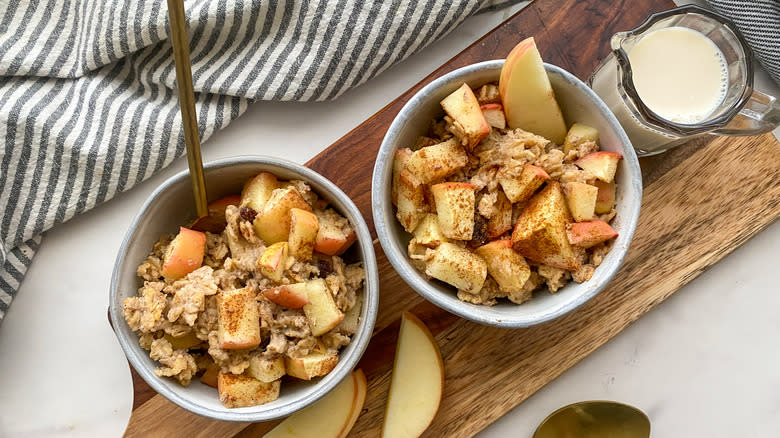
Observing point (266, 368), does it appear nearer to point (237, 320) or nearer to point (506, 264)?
point (237, 320)

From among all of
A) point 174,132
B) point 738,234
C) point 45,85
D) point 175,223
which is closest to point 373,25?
point 174,132

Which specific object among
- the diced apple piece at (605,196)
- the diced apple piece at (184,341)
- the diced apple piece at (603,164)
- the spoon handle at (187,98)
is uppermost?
the spoon handle at (187,98)

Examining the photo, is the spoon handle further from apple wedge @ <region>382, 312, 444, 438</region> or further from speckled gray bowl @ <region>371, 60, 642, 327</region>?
apple wedge @ <region>382, 312, 444, 438</region>

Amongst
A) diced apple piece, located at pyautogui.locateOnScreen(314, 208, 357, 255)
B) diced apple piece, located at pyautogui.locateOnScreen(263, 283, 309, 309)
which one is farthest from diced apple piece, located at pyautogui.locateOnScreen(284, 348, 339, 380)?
diced apple piece, located at pyautogui.locateOnScreen(314, 208, 357, 255)

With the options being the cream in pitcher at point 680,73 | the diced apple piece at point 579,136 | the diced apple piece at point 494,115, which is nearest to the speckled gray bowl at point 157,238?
the diced apple piece at point 494,115

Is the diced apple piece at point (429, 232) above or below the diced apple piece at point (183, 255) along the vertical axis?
below

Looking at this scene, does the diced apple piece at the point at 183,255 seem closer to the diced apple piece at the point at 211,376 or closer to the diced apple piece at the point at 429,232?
the diced apple piece at the point at 211,376

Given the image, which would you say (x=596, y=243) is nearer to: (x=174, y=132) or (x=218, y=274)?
(x=218, y=274)
